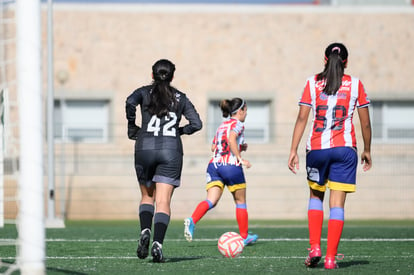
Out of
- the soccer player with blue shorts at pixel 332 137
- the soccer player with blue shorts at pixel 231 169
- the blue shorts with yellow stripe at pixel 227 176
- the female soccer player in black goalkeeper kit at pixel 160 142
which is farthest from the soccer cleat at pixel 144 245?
the blue shorts with yellow stripe at pixel 227 176

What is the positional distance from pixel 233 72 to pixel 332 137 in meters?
16.3

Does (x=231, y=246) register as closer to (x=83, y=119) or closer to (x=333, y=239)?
(x=333, y=239)

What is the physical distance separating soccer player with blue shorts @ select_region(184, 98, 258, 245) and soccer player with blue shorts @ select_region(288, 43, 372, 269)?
10.3 ft

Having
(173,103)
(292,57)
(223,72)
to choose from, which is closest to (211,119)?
(223,72)

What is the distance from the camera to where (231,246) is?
28.7 feet

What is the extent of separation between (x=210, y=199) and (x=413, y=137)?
13590mm

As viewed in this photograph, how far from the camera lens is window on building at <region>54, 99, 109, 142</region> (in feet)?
75.4

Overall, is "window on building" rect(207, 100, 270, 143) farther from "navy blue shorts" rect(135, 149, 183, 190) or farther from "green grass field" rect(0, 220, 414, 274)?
"navy blue shorts" rect(135, 149, 183, 190)

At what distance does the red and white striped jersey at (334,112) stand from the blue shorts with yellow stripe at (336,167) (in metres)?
0.06

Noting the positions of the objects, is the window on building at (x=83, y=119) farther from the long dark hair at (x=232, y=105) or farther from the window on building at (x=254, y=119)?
the long dark hair at (x=232, y=105)

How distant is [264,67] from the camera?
78.5 feet

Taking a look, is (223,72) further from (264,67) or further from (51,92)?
(51,92)

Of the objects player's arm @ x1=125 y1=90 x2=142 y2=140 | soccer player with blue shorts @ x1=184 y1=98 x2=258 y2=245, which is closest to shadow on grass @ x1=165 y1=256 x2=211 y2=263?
player's arm @ x1=125 y1=90 x2=142 y2=140

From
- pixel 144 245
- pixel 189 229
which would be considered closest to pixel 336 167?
pixel 144 245
